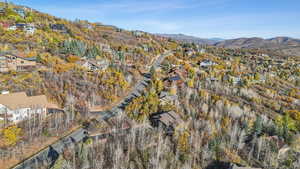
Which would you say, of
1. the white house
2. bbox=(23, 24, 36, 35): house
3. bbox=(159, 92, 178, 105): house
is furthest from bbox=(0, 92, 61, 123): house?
the white house

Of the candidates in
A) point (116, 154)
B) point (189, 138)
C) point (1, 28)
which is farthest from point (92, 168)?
point (1, 28)

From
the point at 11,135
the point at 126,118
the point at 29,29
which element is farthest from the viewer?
the point at 29,29

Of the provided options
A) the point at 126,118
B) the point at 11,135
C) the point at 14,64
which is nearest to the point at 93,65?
the point at 14,64

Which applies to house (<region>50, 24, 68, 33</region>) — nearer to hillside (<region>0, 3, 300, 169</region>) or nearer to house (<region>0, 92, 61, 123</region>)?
hillside (<region>0, 3, 300, 169</region>)

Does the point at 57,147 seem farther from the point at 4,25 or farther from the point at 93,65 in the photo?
the point at 4,25

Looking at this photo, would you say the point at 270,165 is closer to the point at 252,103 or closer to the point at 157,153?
the point at 157,153

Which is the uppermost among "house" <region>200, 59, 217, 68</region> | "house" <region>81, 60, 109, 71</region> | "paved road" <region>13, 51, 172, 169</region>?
"house" <region>200, 59, 217, 68</region>
